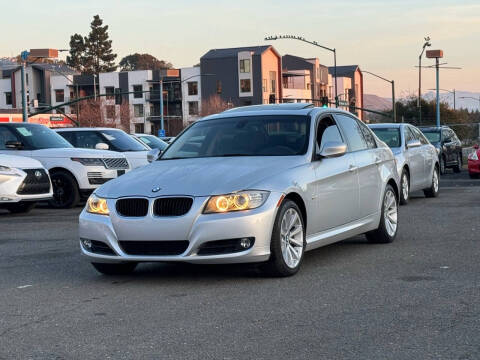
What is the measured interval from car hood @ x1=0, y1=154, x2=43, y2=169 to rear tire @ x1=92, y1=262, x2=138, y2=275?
756cm

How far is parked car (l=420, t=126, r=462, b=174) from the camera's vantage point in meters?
28.4

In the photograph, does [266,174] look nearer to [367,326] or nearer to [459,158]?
[367,326]

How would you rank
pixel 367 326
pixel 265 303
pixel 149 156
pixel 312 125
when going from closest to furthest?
pixel 367 326, pixel 265 303, pixel 312 125, pixel 149 156

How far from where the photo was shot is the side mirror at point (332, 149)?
8825mm

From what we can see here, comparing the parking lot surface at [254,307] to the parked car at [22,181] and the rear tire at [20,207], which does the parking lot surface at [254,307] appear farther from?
the rear tire at [20,207]

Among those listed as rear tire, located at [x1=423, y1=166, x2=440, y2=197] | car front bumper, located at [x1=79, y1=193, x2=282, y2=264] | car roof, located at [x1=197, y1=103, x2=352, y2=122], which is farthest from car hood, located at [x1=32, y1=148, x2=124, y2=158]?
car front bumper, located at [x1=79, y1=193, x2=282, y2=264]

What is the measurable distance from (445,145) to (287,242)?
21476 millimetres

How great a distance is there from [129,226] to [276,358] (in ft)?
9.35

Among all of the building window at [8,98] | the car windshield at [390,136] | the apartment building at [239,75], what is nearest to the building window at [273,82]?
the apartment building at [239,75]

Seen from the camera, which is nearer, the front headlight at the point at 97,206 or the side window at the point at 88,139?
the front headlight at the point at 97,206

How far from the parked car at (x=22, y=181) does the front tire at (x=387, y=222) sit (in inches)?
281

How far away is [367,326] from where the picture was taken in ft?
19.6

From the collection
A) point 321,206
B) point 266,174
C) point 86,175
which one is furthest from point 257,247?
point 86,175

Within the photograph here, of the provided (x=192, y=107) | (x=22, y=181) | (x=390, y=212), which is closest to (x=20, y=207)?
(x=22, y=181)
